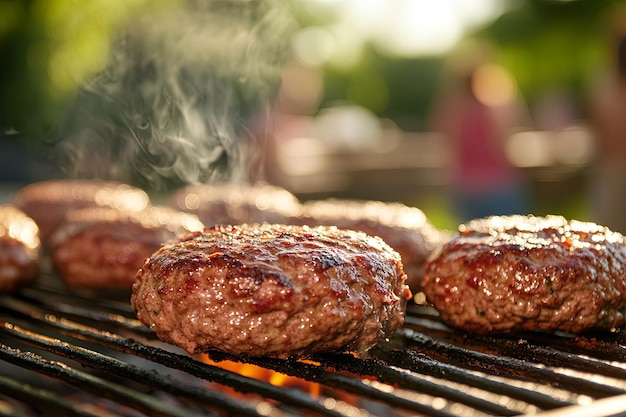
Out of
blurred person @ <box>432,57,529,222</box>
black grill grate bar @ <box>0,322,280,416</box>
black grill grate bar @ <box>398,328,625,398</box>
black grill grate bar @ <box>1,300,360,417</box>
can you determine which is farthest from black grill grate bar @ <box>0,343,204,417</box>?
blurred person @ <box>432,57,529,222</box>

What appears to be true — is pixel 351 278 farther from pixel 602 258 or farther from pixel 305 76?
pixel 305 76

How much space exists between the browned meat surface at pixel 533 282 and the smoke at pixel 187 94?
18.2 feet

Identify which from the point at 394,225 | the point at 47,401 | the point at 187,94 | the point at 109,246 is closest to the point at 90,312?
the point at 109,246

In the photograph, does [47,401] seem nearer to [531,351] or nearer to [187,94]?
[531,351]

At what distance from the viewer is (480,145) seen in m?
9.96

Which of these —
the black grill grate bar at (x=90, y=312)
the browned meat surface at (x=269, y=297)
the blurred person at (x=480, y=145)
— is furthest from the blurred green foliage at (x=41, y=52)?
the browned meat surface at (x=269, y=297)

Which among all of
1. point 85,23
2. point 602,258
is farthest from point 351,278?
point 85,23

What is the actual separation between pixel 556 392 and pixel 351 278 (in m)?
0.83

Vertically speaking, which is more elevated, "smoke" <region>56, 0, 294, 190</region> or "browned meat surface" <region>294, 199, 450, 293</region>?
"smoke" <region>56, 0, 294, 190</region>

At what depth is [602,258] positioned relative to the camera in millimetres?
3227

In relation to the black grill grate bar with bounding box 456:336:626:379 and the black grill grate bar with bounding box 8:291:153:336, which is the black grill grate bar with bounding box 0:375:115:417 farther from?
the black grill grate bar with bounding box 456:336:626:379

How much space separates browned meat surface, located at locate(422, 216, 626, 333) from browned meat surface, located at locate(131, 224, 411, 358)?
344mm

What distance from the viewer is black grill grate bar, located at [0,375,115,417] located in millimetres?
2342

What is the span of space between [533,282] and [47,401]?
6.22 ft
